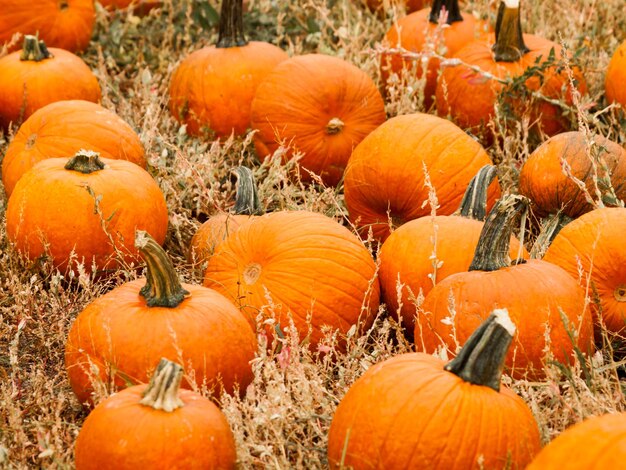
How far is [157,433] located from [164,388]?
0.12m

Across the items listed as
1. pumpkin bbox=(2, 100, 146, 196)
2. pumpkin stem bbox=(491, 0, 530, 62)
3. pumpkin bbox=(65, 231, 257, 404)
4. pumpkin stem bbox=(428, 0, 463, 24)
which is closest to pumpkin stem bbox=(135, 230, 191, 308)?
pumpkin bbox=(65, 231, 257, 404)

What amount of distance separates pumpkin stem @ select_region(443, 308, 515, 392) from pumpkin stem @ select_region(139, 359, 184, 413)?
2.42 ft

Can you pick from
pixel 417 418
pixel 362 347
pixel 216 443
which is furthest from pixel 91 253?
pixel 417 418

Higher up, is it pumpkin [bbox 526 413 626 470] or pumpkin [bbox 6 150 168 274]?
pumpkin [bbox 526 413 626 470]

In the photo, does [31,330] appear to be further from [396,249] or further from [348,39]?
[348,39]

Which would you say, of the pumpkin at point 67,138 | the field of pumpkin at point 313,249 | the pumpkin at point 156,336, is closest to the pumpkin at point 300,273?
the field of pumpkin at point 313,249

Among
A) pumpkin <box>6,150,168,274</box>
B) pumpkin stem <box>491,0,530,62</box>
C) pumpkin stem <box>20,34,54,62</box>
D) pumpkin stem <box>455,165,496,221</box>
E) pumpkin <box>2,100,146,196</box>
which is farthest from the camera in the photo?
pumpkin stem <box>20,34,54,62</box>

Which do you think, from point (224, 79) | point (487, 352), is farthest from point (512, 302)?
point (224, 79)

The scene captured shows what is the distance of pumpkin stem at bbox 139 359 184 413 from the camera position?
2.63 m

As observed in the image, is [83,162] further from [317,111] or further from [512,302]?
[512,302]

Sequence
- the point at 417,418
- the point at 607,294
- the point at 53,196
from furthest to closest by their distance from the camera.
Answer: the point at 53,196 → the point at 607,294 → the point at 417,418

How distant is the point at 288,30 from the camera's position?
6.81 meters

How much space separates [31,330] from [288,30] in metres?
3.54

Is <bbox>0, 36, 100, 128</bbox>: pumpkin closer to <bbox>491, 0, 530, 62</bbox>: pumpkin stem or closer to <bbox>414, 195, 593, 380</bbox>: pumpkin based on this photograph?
<bbox>491, 0, 530, 62</bbox>: pumpkin stem
